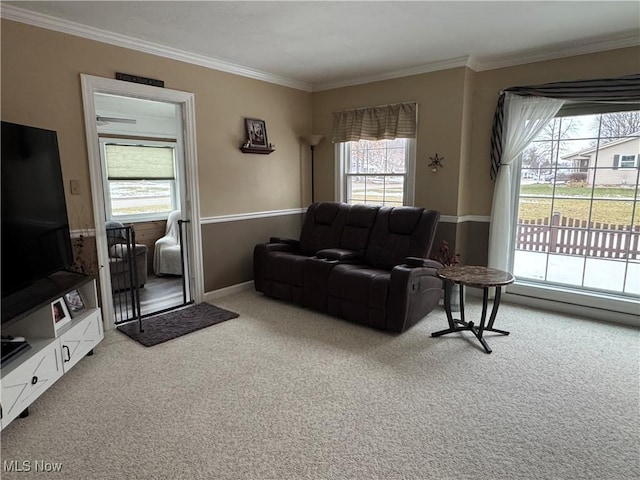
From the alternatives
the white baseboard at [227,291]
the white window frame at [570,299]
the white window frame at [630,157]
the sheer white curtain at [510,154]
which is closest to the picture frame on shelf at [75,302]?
the white baseboard at [227,291]

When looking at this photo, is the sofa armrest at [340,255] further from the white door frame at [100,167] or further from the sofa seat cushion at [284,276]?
the white door frame at [100,167]

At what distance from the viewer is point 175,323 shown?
3.64m

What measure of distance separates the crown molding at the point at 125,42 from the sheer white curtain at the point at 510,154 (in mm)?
2696

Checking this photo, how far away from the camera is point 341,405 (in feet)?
7.76

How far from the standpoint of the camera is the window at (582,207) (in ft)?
11.9

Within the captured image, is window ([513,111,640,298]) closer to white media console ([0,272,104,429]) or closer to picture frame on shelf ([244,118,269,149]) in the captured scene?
picture frame on shelf ([244,118,269,149])

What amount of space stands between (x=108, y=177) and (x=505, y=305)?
215 inches

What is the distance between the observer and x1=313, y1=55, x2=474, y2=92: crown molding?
4000 mm

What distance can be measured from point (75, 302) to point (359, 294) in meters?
2.29

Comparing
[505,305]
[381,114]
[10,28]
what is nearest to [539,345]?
[505,305]

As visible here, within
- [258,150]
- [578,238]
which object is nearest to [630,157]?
[578,238]

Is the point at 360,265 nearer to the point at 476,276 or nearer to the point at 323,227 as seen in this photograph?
the point at 323,227

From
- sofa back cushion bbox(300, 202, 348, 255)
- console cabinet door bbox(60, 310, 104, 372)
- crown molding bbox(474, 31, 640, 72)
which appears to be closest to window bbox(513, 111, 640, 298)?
crown molding bbox(474, 31, 640, 72)

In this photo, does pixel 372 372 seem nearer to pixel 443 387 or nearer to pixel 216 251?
pixel 443 387
